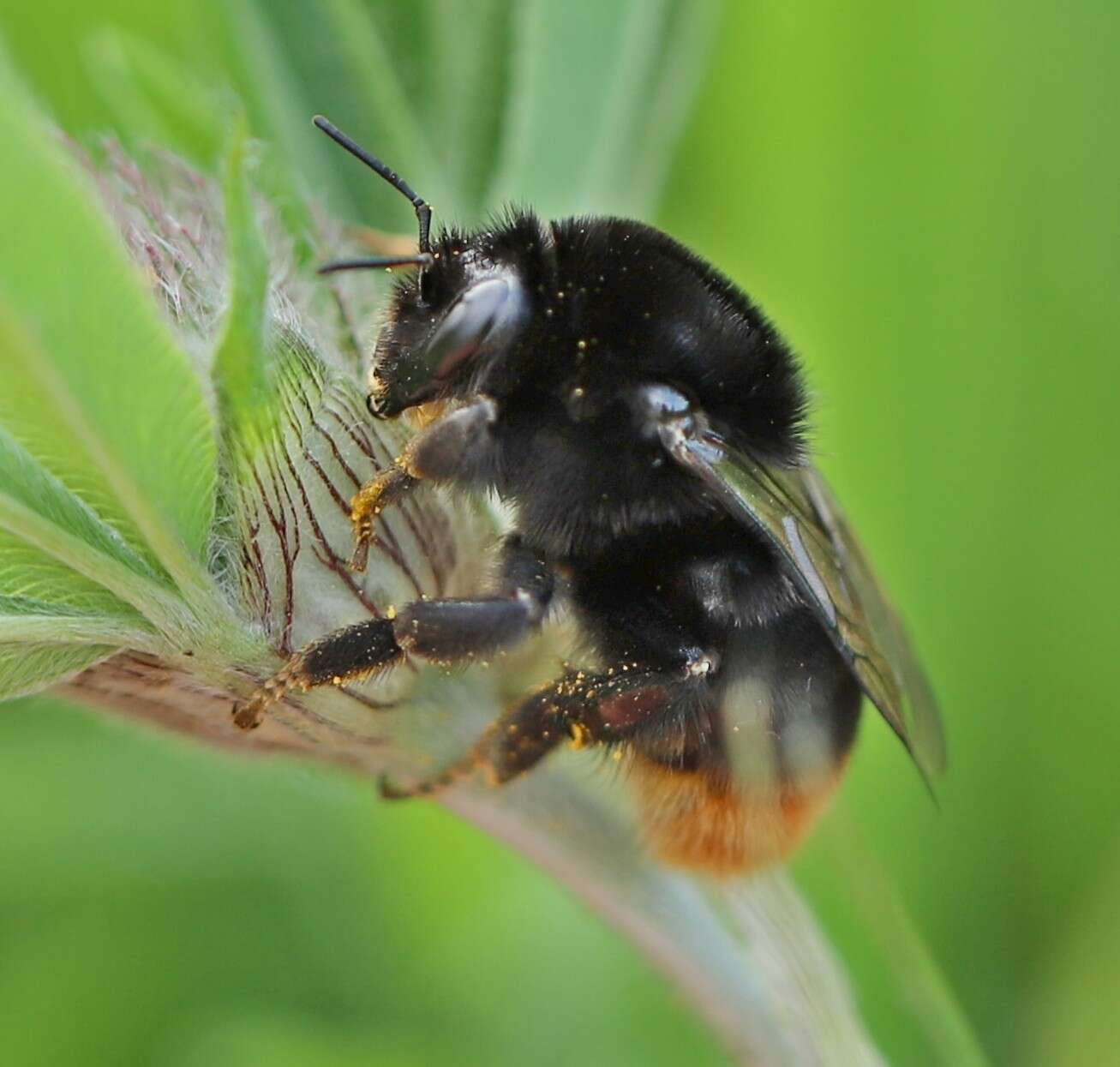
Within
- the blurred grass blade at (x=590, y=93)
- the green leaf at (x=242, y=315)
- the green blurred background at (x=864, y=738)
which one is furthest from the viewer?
the green blurred background at (x=864, y=738)

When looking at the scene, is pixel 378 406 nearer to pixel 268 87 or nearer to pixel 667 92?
pixel 268 87

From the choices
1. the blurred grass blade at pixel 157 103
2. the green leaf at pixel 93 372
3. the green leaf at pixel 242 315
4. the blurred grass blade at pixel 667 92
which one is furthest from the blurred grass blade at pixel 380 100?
the green leaf at pixel 93 372

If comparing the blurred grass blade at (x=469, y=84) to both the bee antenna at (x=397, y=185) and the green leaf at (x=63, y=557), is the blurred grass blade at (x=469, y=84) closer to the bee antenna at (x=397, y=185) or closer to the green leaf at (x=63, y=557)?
the bee antenna at (x=397, y=185)

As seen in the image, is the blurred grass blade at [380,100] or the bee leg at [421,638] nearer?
the bee leg at [421,638]

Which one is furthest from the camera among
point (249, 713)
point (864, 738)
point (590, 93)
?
point (864, 738)

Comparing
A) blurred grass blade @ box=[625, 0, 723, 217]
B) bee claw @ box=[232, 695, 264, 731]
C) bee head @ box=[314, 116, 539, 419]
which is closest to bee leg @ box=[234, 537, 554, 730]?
bee claw @ box=[232, 695, 264, 731]

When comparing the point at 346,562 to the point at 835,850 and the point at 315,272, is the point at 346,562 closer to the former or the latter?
the point at 315,272

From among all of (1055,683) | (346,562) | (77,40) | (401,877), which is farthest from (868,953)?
(77,40)

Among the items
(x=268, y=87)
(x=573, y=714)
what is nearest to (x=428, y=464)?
(x=573, y=714)
